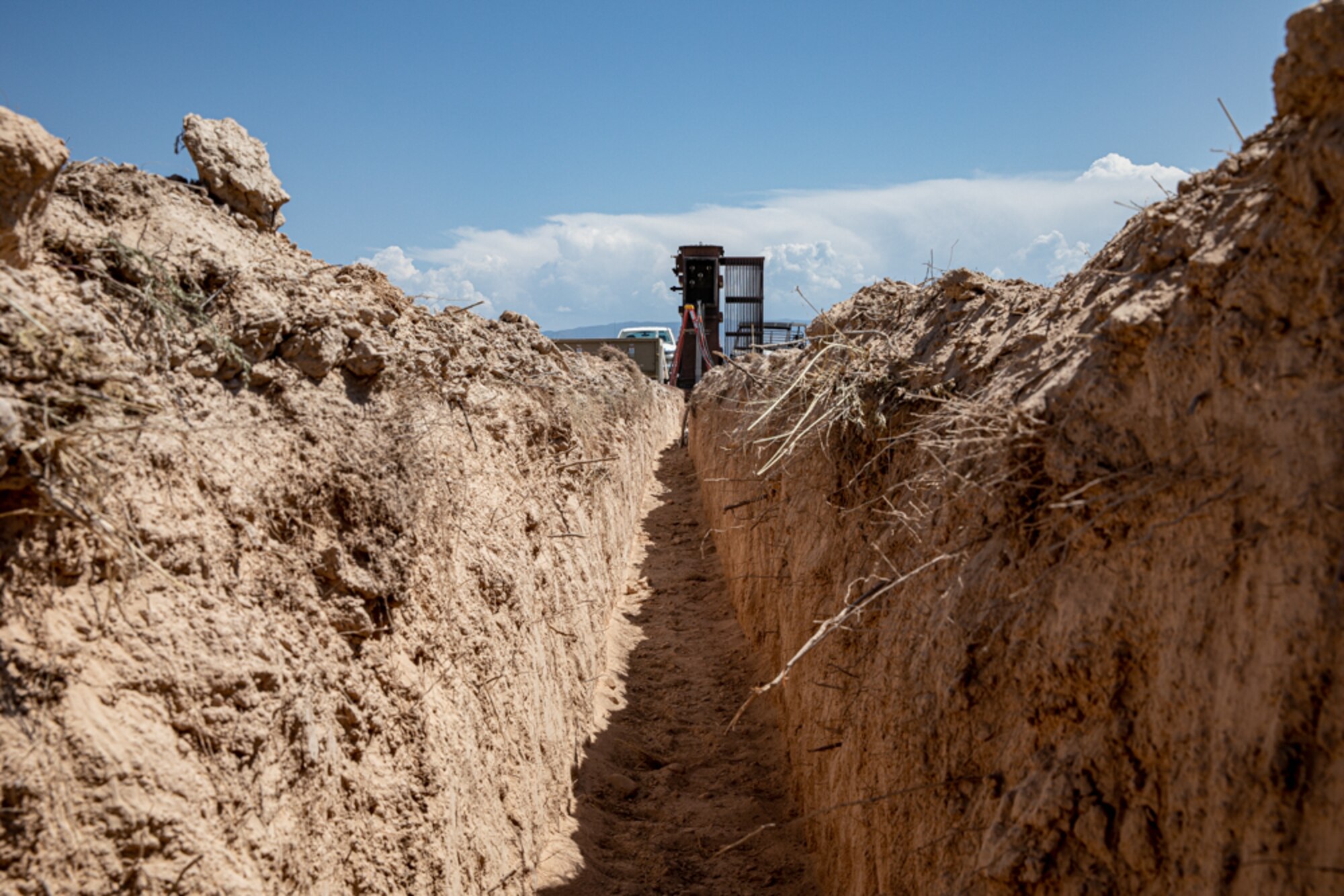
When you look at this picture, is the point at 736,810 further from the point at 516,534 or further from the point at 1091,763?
the point at 1091,763

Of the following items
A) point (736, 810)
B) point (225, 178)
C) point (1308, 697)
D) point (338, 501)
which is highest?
point (225, 178)

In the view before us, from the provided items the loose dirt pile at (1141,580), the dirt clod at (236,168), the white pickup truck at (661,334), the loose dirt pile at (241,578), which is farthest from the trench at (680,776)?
the white pickup truck at (661,334)

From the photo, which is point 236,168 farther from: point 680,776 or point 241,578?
point 680,776

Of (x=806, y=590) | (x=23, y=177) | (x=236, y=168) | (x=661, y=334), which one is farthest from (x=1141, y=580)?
(x=661, y=334)

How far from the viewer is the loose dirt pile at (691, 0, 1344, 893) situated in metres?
1.93

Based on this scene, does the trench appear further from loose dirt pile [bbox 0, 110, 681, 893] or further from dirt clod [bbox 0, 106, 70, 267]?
dirt clod [bbox 0, 106, 70, 267]

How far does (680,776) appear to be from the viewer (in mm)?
5770

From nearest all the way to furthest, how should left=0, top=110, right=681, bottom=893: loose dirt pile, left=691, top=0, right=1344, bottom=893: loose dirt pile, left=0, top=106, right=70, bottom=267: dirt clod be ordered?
left=691, top=0, right=1344, bottom=893: loose dirt pile → left=0, top=110, right=681, bottom=893: loose dirt pile → left=0, top=106, right=70, bottom=267: dirt clod

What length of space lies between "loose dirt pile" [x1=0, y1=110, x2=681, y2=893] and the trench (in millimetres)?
439

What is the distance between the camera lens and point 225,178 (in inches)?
162

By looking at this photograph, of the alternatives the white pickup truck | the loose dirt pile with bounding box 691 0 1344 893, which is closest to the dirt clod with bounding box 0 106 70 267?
the loose dirt pile with bounding box 691 0 1344 893

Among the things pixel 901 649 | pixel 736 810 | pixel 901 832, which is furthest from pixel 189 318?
pixel 736 810

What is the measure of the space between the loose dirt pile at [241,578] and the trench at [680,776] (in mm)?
439

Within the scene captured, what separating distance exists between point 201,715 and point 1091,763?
8.47ft
